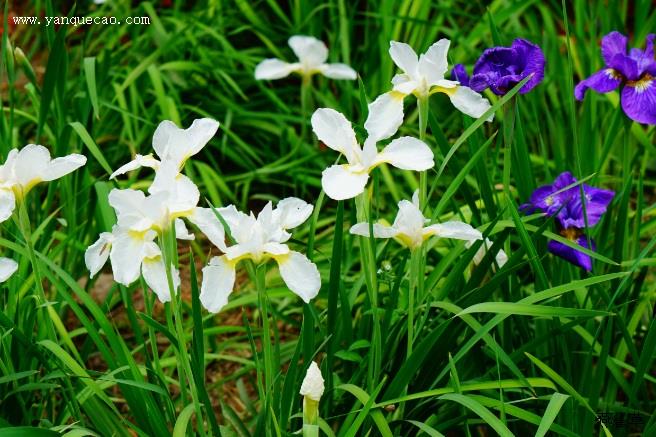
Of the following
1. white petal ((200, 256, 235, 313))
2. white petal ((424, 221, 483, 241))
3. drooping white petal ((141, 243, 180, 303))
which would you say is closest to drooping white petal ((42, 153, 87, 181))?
drooping white petal ((141, 243, 180, 303))

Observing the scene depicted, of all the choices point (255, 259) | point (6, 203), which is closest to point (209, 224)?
point (255, 259)

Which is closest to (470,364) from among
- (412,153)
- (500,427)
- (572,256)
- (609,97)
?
(572,256)

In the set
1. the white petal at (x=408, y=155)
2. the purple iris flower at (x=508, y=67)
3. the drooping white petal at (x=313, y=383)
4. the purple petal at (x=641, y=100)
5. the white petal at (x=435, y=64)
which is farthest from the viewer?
the purple petal at (x=641, y=100)

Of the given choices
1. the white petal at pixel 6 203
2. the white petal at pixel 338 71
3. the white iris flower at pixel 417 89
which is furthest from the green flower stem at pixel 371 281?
the white petal at pixel 338 71

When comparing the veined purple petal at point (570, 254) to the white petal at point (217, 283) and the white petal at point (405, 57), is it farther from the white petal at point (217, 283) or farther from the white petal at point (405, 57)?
the white petal at point (217, 283)

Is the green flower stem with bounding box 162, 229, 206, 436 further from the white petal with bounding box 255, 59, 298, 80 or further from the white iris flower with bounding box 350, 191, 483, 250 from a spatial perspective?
the white petal with bounding box 255, 59, 298, 80

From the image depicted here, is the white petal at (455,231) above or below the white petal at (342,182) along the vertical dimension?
below
